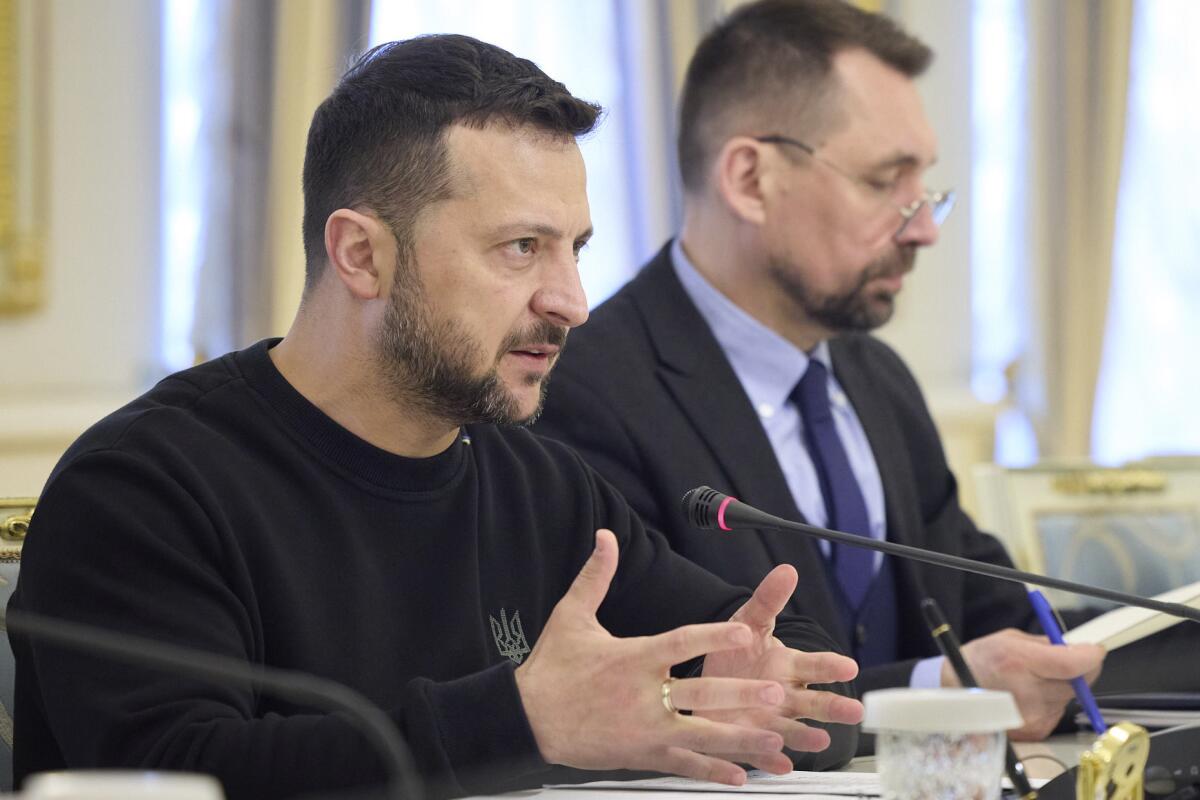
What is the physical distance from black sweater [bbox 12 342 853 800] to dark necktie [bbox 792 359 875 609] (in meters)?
0.55

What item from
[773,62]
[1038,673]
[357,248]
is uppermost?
[773,62]

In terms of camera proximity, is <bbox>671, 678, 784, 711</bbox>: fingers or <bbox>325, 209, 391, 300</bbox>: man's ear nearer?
<bbox>671, 678, 784, 711</bbox>: fingers

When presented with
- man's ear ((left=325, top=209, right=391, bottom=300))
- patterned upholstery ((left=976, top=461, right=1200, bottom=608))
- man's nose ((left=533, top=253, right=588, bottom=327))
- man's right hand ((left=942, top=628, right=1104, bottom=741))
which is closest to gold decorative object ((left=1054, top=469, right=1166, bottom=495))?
patterned upholstery ((left=976, top=461, right=1200, bottom=608))

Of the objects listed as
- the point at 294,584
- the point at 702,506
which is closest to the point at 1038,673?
the point at 702,506

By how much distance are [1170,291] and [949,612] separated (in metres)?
2.51

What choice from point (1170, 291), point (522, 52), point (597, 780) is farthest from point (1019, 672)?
point (1170, 291)

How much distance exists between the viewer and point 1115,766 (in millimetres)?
1051

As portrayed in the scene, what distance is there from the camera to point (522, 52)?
4.19m

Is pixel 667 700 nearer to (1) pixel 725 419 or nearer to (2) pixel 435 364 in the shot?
(2) pixel 435 364

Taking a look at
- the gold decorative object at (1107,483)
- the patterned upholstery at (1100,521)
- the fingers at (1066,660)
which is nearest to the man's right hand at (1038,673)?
the fingers at (1066,660)

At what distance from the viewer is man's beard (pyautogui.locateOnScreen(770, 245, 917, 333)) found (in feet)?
8.39

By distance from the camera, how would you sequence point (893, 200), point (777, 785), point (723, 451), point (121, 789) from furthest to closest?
1. point (893, 200)
2. point (723, 451)
3. point (777, 785)
4. point (121, 789)

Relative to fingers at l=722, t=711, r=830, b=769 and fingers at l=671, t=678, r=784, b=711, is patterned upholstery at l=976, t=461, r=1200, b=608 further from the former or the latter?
fingers at l=671, t=678, r=784, b=711

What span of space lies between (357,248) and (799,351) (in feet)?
3.44
